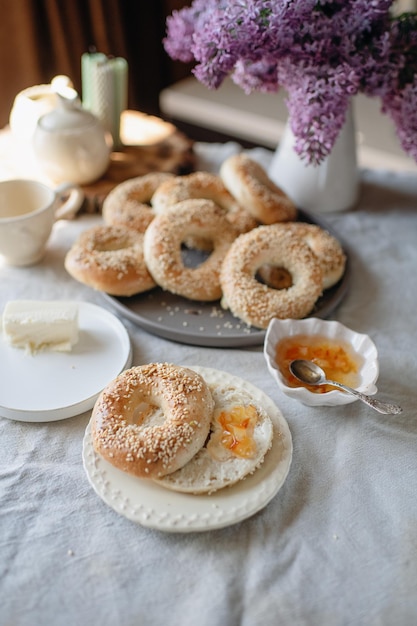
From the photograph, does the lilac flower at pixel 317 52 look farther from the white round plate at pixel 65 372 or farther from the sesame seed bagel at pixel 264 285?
the white round plate at pixel 65 372

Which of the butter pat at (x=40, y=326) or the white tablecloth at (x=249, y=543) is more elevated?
the butter pat at (x=40, y=326)

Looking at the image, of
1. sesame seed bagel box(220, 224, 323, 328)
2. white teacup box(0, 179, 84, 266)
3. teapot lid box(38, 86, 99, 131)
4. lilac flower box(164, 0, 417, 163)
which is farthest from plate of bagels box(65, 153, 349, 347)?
teapot lid box(38, 86, 99, 131)

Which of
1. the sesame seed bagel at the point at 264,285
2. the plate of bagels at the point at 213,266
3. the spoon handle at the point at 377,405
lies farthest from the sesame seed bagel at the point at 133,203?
the spoon handle at the point at 377,405

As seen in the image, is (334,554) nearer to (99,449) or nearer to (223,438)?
(223,438)

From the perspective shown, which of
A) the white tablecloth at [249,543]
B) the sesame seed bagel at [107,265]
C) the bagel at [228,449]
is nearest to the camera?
the white tablecloth at [249,543]

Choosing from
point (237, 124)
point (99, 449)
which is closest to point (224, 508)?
point (99, 449)

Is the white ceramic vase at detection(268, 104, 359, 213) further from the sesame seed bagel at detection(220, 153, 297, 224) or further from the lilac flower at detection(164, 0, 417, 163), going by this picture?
the lilac flower at detection(164, 0, 417, 163)

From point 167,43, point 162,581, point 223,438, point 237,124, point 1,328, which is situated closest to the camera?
point 162,581

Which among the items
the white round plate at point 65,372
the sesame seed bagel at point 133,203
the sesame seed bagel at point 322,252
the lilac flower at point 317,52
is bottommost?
the white round plate at point 65,372
